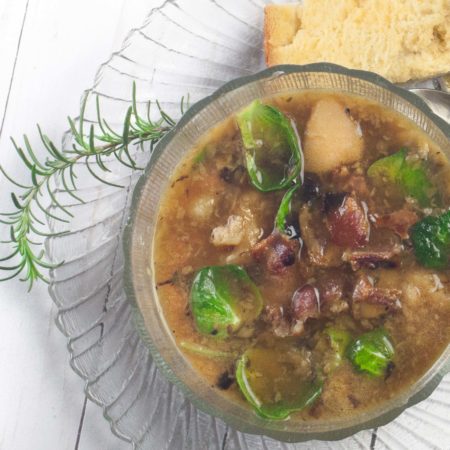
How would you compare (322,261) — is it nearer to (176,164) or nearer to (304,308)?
(304,308)

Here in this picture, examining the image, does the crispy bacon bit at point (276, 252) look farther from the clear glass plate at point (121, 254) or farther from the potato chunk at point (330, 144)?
the clear glass plate at point (121, 254)

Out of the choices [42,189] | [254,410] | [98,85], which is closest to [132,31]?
[98,85]

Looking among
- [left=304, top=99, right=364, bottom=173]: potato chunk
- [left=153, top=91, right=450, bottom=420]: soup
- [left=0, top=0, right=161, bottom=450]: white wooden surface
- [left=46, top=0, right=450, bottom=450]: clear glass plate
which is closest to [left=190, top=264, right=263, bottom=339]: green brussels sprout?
[left=153, top=91, right=450, bottom=420]: soup

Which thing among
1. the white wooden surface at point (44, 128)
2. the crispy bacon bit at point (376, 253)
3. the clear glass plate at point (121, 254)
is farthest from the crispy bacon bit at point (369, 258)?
the white wooden surface at point (44, 128)

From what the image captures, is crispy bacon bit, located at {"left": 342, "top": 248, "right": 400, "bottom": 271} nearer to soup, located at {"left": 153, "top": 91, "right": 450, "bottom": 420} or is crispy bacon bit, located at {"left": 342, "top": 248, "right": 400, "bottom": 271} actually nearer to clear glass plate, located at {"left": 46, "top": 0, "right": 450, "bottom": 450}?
soup, located at {"left": 153, "top": 91, "right": 450, "bottom": 420}

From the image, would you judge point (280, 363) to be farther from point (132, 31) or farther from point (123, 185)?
point (132, 31)

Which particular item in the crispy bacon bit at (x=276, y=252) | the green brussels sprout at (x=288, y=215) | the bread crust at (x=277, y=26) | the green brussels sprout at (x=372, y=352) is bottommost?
the green brussels sprout at (x=372, y=352)

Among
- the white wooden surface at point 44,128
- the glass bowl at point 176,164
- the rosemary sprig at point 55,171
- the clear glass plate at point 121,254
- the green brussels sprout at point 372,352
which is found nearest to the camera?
the green brussels sprout at point 372,352
